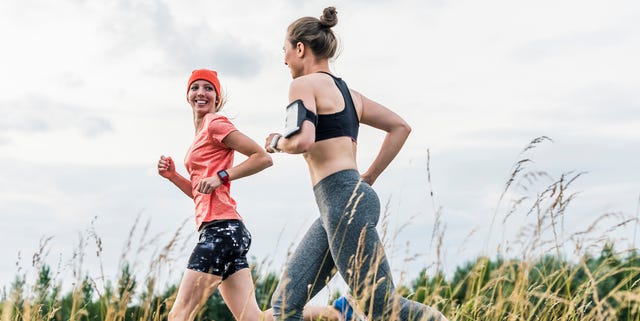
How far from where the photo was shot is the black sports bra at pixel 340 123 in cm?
329

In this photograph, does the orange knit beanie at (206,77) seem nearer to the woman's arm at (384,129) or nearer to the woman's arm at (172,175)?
the woman's arm at (172,175)

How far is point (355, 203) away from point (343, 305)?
1029mm

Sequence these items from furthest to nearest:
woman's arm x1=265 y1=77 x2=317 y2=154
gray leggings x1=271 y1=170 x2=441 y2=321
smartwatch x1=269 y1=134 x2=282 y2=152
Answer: smartwatch x1=269 y1=134 x2=282 y2=152
gray leggings x1=271 y1=170 x2=441 y2=321
woman's arm x1=265 y1=77 x2=317 y2=154

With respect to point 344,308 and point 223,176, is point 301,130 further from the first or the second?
point 344,308

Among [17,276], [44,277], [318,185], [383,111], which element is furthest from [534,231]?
[44,277]

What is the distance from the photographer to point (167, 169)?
14.8 ft

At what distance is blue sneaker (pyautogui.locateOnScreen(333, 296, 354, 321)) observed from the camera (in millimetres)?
3950

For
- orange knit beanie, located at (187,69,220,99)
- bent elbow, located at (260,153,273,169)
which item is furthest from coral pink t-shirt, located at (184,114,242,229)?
orange knit beanie, located at (187,69,220,99)

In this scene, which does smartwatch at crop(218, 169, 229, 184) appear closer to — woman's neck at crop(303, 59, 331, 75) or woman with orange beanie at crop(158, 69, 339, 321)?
woman with orange beanie at crop(158, 69, 339, 321)

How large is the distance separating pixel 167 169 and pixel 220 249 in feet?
2.59

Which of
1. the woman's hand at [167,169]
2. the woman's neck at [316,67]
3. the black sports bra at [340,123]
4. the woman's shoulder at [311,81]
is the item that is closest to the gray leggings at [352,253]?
the black sports bra at [340,123]

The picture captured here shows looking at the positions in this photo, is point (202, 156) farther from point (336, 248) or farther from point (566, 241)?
point (566, 241)

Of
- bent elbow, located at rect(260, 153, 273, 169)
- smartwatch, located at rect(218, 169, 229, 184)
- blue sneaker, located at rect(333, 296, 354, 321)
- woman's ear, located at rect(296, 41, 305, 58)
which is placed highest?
woman's ear, located at rect(296, 41, 305, 58)

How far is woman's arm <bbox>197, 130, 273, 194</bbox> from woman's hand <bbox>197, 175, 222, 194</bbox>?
0.01 meters
